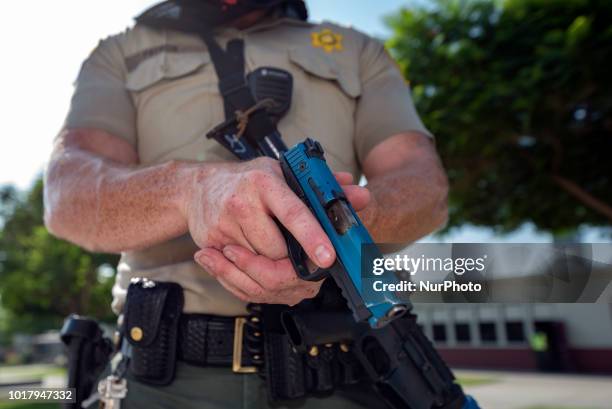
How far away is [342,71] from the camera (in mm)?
1896

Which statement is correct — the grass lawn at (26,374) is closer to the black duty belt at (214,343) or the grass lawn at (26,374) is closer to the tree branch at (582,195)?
the tree branch at (582,195)

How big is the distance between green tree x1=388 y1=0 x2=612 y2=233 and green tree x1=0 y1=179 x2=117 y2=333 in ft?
57.1

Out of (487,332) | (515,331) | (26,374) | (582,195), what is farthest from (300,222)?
(26,374)

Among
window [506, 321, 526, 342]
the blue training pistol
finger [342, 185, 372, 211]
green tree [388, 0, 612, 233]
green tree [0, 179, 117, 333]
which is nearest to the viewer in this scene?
the blue training pistol

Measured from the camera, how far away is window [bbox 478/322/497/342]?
27.4 meters

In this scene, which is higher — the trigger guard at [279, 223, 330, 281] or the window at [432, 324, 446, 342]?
the trigger guard at [279, 223, 330, 281]

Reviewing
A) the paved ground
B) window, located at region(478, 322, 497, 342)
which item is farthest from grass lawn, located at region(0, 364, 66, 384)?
window, located at region(478, 322, 497, 342)

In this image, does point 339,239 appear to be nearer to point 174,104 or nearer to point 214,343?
point 214,343

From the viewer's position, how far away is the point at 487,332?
27.8 metres

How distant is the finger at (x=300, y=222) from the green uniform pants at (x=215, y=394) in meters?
0.69

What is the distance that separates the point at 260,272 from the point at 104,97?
1.04 meters

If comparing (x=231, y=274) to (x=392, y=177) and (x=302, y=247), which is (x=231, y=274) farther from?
(x=392, y=177)

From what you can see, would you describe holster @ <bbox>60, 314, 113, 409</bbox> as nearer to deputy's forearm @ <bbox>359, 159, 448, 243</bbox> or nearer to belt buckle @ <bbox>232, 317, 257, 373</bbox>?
belt buckle @ <bbox>232, 317, 257, 373</bbox>

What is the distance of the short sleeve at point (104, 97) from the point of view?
1.66m
